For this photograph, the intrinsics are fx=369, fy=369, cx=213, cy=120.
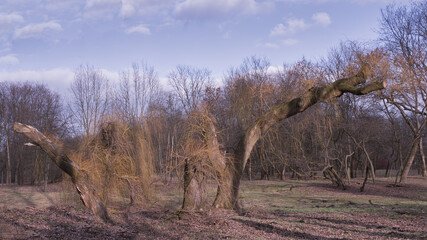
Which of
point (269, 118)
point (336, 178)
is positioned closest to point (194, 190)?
point (269, 118)

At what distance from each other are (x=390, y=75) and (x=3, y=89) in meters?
37.6

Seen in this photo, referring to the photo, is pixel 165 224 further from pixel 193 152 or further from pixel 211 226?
pixel 193 152

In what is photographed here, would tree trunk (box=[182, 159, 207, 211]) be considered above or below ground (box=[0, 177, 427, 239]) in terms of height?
above

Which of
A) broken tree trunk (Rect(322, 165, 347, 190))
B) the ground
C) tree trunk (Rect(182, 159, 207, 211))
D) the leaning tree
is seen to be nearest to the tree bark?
the leaning tree

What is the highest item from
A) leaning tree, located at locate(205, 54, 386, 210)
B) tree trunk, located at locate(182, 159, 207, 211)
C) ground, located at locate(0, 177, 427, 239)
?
leaning tree, located at locate(205, 54, 386, 210)

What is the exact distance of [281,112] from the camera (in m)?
12.5

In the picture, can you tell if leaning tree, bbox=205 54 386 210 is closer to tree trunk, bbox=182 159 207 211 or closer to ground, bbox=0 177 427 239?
ground, bbox=0 177 427 239

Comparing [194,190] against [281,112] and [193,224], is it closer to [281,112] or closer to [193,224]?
[193,224]

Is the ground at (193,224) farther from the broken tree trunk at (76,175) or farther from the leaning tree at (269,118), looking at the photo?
the leaning tree at (269,118)

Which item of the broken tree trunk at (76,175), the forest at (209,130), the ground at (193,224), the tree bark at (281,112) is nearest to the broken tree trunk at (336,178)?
the forest at (209,130)

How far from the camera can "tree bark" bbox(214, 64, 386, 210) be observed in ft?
38.9

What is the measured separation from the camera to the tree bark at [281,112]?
11867 mm

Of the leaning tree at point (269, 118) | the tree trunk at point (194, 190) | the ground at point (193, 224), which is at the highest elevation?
the leaning tree at point (269, 118)

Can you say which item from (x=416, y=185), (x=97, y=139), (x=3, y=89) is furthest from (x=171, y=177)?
(x=3, y=89)
